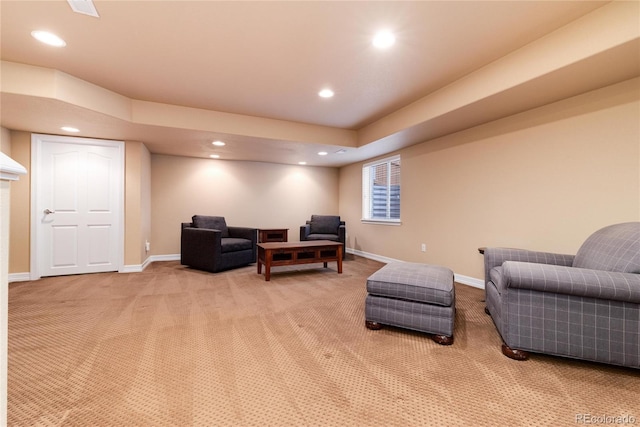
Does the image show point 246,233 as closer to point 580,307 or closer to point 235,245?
point 235,245

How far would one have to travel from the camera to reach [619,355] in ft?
5.43

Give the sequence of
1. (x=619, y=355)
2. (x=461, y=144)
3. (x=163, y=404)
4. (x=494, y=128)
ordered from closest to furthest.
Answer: (x=163, y=404), (x=619, y=355), (x=494, y=128), (x=461, y=144)

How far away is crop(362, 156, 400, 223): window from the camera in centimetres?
529

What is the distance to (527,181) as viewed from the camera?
10.1ft

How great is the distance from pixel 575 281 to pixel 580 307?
18 cm

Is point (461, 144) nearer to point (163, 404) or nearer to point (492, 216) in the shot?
point (492, 216)

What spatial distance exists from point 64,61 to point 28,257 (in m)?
3.01

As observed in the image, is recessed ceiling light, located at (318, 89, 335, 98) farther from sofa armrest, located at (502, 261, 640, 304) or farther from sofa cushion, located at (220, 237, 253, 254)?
sofa cushion, located at (220, 237, 253, 254)

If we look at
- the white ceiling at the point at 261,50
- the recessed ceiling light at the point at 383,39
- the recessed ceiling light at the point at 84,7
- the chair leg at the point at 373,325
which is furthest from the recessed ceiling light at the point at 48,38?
the chair leg at the point at 373,325

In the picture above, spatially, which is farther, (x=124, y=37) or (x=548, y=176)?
(x=548, y=176)

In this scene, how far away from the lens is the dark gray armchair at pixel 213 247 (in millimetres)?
4270

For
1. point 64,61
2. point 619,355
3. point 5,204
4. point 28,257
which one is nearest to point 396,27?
point 5,204

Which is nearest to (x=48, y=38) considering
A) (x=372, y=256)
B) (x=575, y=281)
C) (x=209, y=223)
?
(x=209, y=223)

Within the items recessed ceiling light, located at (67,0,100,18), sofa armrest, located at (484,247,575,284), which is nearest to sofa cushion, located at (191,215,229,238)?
recessed ceiling light, located at (67,0,100,18)
